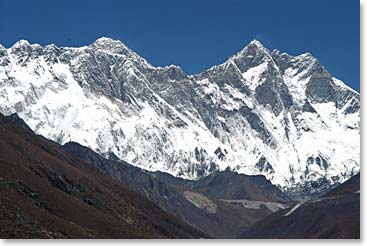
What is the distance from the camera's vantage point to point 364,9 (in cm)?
5847

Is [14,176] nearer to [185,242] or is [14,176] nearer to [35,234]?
[35,234]

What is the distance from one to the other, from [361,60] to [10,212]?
91213mm

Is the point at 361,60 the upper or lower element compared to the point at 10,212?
upper

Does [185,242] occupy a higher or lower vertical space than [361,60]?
lower

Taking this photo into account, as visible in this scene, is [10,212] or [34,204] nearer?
[10,212]

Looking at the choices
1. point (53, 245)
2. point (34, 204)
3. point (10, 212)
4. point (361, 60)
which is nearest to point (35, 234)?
point (10, 212)

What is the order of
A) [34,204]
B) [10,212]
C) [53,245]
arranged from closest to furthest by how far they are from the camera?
[53,245], [10,212], [34,204]

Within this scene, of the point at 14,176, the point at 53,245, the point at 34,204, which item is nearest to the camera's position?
the point at 53,245

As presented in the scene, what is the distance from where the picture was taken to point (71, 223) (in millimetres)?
170750

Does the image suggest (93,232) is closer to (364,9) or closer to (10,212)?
(10,212)

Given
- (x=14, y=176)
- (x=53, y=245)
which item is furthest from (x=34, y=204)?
(x=53, y=245)

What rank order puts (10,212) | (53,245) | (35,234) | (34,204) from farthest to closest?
1. (34,204)
2. (10,212)
3. (35,234)
4. (53,245)

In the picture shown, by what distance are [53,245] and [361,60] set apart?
25.6m

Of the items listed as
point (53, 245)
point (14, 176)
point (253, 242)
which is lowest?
point (53, 245)
